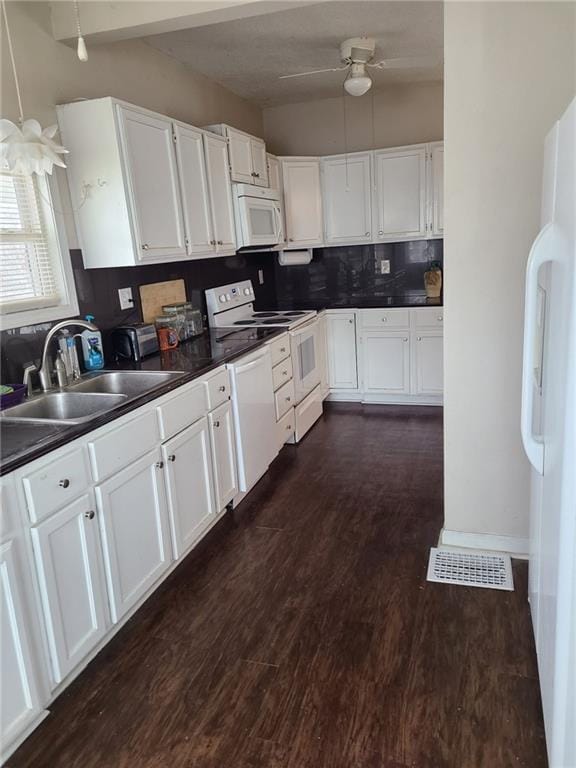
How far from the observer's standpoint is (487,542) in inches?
99.7

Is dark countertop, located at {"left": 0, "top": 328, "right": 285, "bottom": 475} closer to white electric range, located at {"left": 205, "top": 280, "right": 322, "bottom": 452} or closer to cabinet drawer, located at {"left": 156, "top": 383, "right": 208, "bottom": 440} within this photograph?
cabinet drawer, located at {"left": 156, "top": 383, "right": 208, "bottom": 440}

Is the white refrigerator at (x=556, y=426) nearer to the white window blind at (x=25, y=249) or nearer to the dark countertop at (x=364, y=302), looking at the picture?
the white window blind at (x=25, y=249)

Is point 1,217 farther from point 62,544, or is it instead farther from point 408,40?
point 408,40

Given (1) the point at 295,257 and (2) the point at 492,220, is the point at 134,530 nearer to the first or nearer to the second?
(2) the point at 492,220

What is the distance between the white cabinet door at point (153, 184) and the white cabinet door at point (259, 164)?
1.18 m

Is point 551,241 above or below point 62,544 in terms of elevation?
above

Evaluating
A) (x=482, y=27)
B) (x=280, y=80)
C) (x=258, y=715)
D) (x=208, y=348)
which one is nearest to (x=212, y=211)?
(x=208, y=348)

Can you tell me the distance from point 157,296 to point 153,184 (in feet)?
2.44

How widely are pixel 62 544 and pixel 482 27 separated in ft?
7.95

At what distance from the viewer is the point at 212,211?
3.47m

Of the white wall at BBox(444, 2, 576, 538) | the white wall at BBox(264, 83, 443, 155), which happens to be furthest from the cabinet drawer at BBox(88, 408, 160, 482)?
the white wall at BBox(264, 83, 443, 155)

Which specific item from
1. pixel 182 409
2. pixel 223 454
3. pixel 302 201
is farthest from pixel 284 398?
pixel 302 201

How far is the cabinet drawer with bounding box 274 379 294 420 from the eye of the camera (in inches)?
147

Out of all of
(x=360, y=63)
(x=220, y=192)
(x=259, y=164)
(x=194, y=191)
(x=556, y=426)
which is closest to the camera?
(x=556, y=426)
